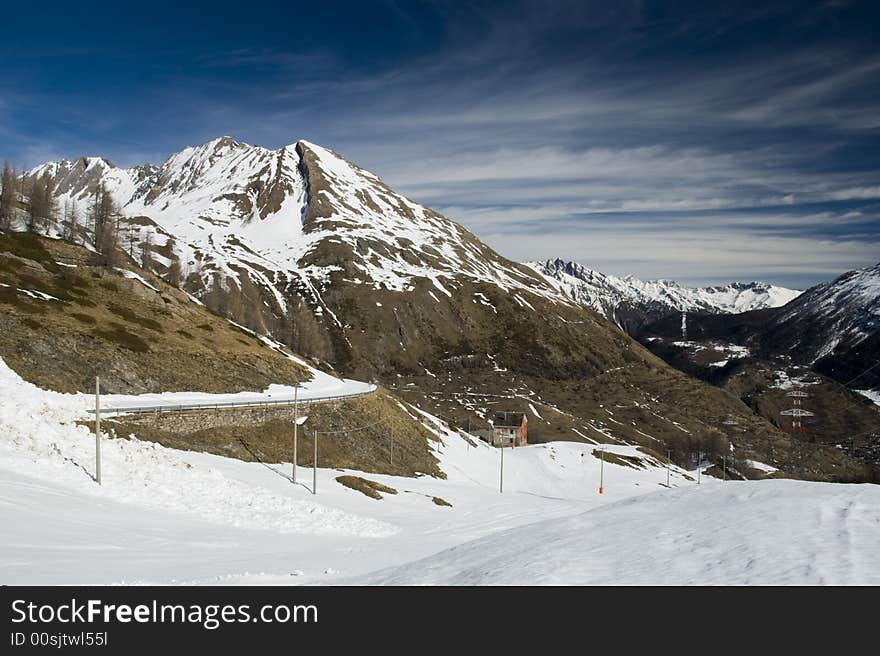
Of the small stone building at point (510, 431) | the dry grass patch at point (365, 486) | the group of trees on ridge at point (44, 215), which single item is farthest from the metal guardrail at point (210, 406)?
the small stone building at point (510, 431)

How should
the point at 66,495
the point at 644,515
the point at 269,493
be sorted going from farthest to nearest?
the point at 269,493
the point at 66,495
the point at 644,515

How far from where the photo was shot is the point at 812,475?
182 m

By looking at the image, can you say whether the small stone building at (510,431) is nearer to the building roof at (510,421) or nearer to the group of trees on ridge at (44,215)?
the building roof at (510,421)

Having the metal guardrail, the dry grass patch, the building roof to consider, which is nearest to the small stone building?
the building roof

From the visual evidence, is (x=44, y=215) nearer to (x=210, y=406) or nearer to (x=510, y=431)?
(x=210, y=406)

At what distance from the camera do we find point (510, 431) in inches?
5846

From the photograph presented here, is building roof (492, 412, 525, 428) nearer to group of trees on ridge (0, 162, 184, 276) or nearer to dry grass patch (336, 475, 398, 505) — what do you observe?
dry grass patch (336, 475, 398, 505)

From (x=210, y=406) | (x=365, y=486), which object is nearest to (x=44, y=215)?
(x=210, y=406)

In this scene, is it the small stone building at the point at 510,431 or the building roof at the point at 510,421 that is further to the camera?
the building roof at the point at 510,421

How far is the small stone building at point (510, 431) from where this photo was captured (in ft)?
483
